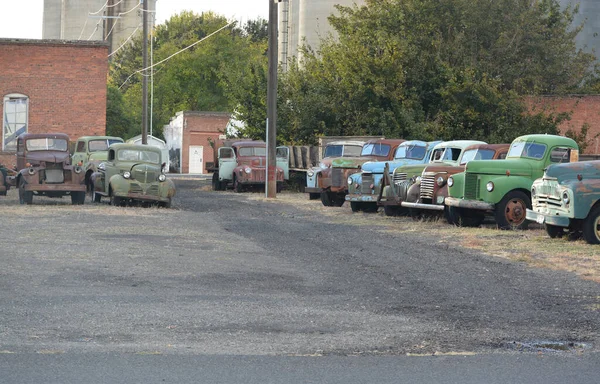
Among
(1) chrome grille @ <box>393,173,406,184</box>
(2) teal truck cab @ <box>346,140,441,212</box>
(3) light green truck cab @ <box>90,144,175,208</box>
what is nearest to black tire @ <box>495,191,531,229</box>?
(1) chrome grille @ <box>393,173,406,184</box>

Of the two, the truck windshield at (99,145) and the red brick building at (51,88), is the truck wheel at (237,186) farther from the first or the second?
Result: the red brick building at (51,88)

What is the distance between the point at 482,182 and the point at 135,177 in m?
10.6

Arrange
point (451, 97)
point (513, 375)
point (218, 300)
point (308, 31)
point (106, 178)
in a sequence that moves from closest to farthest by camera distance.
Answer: point (513, 375) → point (218, 300) → point (106, 178) → point (451, 97) → point (308, 31)

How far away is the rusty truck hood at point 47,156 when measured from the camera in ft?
92.6

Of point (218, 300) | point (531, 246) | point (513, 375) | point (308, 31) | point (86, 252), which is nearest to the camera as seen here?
point (513, 375)

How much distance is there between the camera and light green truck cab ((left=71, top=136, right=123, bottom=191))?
31.5 m

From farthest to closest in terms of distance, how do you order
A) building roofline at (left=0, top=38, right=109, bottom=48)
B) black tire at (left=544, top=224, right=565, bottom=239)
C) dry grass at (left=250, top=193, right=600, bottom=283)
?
building roofline at (left=0, top=38, right=109, bottom=48) < black tire at (left=544, top=224, right=565, bottom=239) < dry grass at (left=250, top=193, right=600, bottom=283)

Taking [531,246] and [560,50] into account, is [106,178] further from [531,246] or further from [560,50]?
[560,50]

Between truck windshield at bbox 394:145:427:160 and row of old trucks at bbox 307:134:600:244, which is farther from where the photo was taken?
truck windshield at bbox 394:145:427:160

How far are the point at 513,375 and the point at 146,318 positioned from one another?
148 inches

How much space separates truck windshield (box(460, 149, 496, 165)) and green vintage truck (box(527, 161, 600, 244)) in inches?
159

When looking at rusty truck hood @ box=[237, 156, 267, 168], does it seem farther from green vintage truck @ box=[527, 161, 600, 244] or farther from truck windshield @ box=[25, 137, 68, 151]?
green vintage truck @ box=[527, 161, 600, 244]

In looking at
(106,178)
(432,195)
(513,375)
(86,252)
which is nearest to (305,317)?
(513,375)

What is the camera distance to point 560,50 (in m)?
44.8
